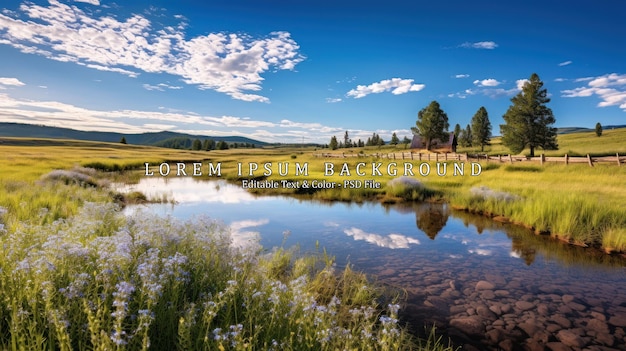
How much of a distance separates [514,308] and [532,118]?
6033cm

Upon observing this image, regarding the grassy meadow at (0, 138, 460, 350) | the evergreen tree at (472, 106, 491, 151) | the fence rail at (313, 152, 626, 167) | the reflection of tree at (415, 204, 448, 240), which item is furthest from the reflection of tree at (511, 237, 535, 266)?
the evergreen tree at (472, 106, 491, 151)

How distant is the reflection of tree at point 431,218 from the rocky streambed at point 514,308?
477cm

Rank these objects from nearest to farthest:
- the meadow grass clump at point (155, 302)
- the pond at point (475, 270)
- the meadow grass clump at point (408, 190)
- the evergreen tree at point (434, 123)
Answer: the meadow grass clump at point (155, 302), the pond at point (475, 270), the meadow grass clump at point (408, 190), the evergreen tree at point (434, 123)

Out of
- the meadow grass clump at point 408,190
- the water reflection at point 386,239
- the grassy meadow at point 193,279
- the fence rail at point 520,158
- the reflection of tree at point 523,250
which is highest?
the fence rail at point 520,158

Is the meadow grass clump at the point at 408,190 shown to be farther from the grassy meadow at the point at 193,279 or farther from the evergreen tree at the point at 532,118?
the evergreen tree at the point at 532,118

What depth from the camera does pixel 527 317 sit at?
743 cm

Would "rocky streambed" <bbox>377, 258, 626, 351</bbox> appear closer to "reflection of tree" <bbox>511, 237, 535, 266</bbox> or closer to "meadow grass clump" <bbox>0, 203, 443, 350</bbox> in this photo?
"reflection of tree" <bbox>511, 237, 535, 266</bbox>

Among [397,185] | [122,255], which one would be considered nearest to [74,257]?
[122,255]

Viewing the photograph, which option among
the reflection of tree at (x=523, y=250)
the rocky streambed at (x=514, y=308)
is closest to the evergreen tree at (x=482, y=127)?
the reflection of tree at (x=523, y=250)

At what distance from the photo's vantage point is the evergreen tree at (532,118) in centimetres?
5644

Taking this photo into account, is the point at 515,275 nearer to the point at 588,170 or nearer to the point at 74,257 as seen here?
the point at 74,257

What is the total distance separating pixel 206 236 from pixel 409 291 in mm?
5354

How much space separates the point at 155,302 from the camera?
3.51 meters

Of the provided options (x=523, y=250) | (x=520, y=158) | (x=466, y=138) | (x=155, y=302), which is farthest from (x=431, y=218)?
(x=466, y=138)
